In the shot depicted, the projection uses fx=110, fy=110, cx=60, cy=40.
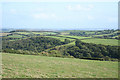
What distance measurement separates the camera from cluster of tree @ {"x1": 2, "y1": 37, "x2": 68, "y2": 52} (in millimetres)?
59659

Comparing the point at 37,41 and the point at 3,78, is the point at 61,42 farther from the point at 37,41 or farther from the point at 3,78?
the point at 3,78

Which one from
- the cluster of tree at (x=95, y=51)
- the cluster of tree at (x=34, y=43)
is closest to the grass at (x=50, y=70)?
the cluster of tree at (x=95, y=51)

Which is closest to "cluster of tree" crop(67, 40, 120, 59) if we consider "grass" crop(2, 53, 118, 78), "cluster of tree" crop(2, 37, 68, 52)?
"cluster of tree" crop(2, 37, 68, 52)

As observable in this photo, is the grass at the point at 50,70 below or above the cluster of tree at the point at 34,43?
above

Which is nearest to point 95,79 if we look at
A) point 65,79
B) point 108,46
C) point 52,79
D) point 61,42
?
point 65,79

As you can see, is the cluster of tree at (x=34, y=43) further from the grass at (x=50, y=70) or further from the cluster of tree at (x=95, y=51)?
the grass at (x=50, y=70)

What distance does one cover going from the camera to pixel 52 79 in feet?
27.2

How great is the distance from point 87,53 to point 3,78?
3882 cm

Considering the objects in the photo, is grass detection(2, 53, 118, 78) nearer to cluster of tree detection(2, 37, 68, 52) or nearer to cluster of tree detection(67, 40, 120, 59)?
cluster of tree detection(67, 40, 120, 59)

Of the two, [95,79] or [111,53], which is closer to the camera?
[95,79]

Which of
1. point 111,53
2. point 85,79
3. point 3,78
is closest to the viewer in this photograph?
point 3,78

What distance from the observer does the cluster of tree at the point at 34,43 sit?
59659mm

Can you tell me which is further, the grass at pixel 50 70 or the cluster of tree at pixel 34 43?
the cluster of tree at pixel 34 43

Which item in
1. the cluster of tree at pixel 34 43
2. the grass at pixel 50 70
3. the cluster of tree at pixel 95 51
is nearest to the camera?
the grass at pixel 50 70
